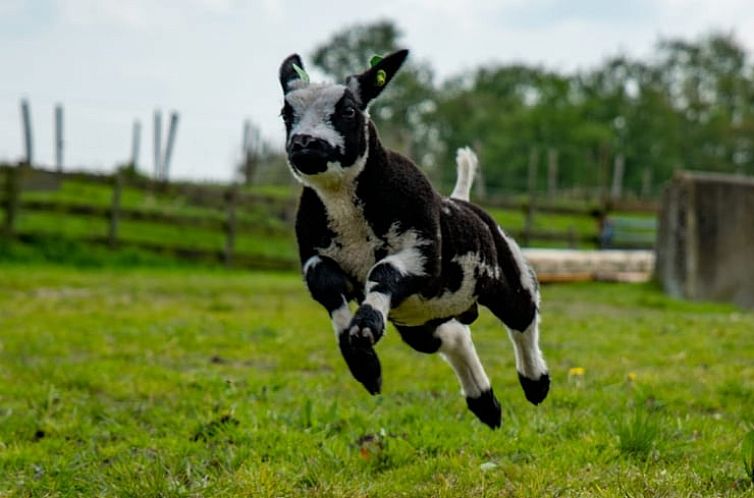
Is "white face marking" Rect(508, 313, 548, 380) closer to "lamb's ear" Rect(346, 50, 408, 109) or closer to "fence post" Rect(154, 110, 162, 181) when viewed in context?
"lamb's ear" Rect(346, 50, 408, 109)

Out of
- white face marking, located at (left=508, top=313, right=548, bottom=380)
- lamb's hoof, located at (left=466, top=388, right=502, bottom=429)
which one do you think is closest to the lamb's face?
white face marking, located at (left=508, top=313, right=548, bottom=380)

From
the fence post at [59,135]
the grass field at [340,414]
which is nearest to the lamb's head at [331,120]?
the grass field at [340,414]

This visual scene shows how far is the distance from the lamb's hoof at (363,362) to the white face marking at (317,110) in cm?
60

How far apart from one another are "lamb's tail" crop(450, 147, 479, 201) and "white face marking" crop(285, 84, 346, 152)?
0.93 metres

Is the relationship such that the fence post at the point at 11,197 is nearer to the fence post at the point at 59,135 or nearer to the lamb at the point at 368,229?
the fence post at the point at 59,135

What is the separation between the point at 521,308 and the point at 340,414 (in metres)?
1.97

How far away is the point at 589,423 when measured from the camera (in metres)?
4.78

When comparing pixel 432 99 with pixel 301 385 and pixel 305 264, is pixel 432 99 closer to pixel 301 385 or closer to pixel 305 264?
pixel 301 385

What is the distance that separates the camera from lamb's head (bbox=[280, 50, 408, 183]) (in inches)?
105

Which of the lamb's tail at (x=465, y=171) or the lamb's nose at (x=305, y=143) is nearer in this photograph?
the lamb's nose at (x=305, y=143)

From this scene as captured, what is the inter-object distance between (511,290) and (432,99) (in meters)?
44.9

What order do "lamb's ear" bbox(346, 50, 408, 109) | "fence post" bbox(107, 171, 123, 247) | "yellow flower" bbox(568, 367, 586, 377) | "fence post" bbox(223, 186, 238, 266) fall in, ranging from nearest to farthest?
"lamb's ear" bbox(346, 50, 408, 109)
"yellow flower" bbox(568, 367, 586, 377)
"fence post" bbox(107, 171, 123, 247)
"fence post" bbox(223, 186, 238, 266)

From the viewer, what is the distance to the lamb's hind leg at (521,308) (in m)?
3.33

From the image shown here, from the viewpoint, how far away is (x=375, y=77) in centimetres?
284
